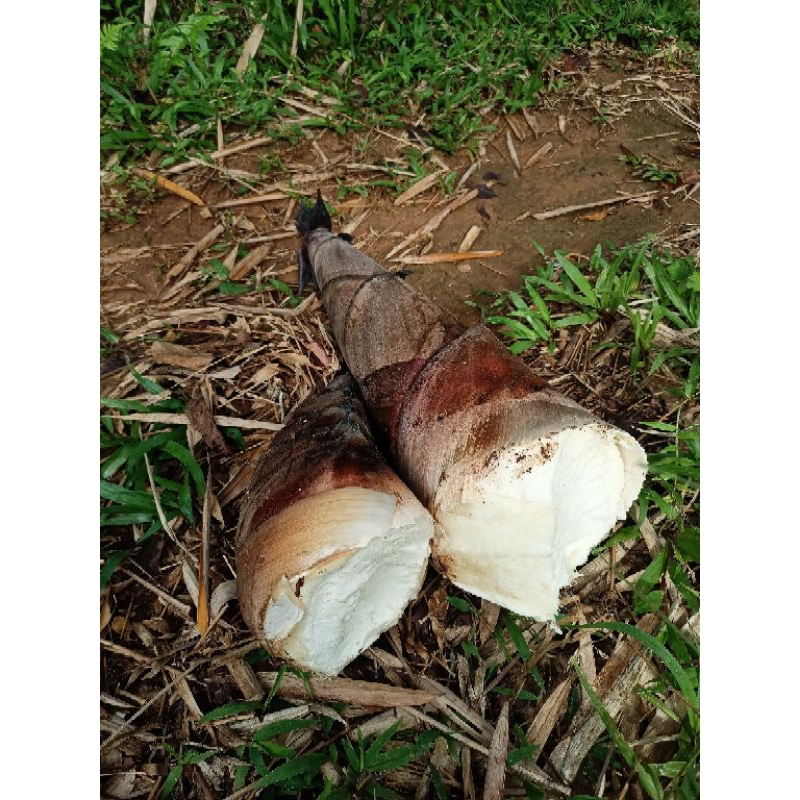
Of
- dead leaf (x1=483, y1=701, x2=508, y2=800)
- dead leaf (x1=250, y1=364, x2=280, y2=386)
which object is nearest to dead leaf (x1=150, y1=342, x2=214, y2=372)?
dead leaf (x1=250, y1=364, x2=280, y2=386)

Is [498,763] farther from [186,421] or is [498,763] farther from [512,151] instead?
[512,151]

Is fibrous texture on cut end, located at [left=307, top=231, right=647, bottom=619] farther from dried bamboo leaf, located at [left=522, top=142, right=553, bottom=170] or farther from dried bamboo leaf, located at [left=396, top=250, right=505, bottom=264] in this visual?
dried bamboo leaf, located at [left=522, top=142, right=553, bottom=170]

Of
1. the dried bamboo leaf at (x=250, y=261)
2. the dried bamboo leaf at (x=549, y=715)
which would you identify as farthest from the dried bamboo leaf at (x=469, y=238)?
the dried bamboo leaf at (x=549, y=715)

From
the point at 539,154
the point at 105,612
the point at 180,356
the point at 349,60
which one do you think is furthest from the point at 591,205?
the point at 105,612

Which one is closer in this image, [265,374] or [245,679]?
[245,679]

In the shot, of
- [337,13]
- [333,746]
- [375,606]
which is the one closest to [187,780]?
[333,746]

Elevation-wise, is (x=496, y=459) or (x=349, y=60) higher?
(x=349, y=60)
